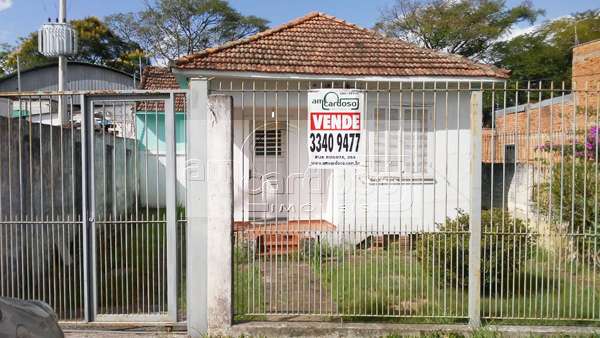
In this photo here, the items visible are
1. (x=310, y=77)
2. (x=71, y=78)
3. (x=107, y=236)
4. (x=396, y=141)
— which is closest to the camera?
(x=107, y=236)

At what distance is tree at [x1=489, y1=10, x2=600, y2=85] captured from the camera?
29.0 meters

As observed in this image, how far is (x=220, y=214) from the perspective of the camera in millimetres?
4762

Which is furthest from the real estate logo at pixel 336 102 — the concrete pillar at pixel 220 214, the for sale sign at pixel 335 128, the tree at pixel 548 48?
the tree at pixel 548 48

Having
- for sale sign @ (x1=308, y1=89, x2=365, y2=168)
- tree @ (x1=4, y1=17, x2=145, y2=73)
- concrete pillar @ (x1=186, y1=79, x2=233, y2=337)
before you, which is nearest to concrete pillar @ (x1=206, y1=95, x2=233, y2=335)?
concrete pillar @ (x1=186, y1=79, x2=233, y2=337)

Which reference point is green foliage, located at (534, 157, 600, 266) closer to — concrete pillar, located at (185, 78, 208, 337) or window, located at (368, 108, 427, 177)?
window, located at (368, 108, 427, 177)

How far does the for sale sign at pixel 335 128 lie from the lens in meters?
4.88

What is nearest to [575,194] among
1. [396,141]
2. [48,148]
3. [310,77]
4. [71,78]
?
[396,141]

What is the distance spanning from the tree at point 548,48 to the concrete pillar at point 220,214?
27.8m

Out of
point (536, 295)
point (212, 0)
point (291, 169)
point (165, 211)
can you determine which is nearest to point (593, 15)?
point (212, 0)

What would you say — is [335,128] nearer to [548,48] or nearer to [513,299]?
A: [513,299]

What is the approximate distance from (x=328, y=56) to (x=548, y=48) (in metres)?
26.1

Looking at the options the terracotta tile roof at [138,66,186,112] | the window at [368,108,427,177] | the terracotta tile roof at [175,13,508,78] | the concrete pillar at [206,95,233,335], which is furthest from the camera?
the terracotta tile roof at [138,66,186,112]

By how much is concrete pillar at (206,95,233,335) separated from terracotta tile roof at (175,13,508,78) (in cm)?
420

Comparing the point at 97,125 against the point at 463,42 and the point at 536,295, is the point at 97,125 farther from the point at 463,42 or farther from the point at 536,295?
the point at 463,42
